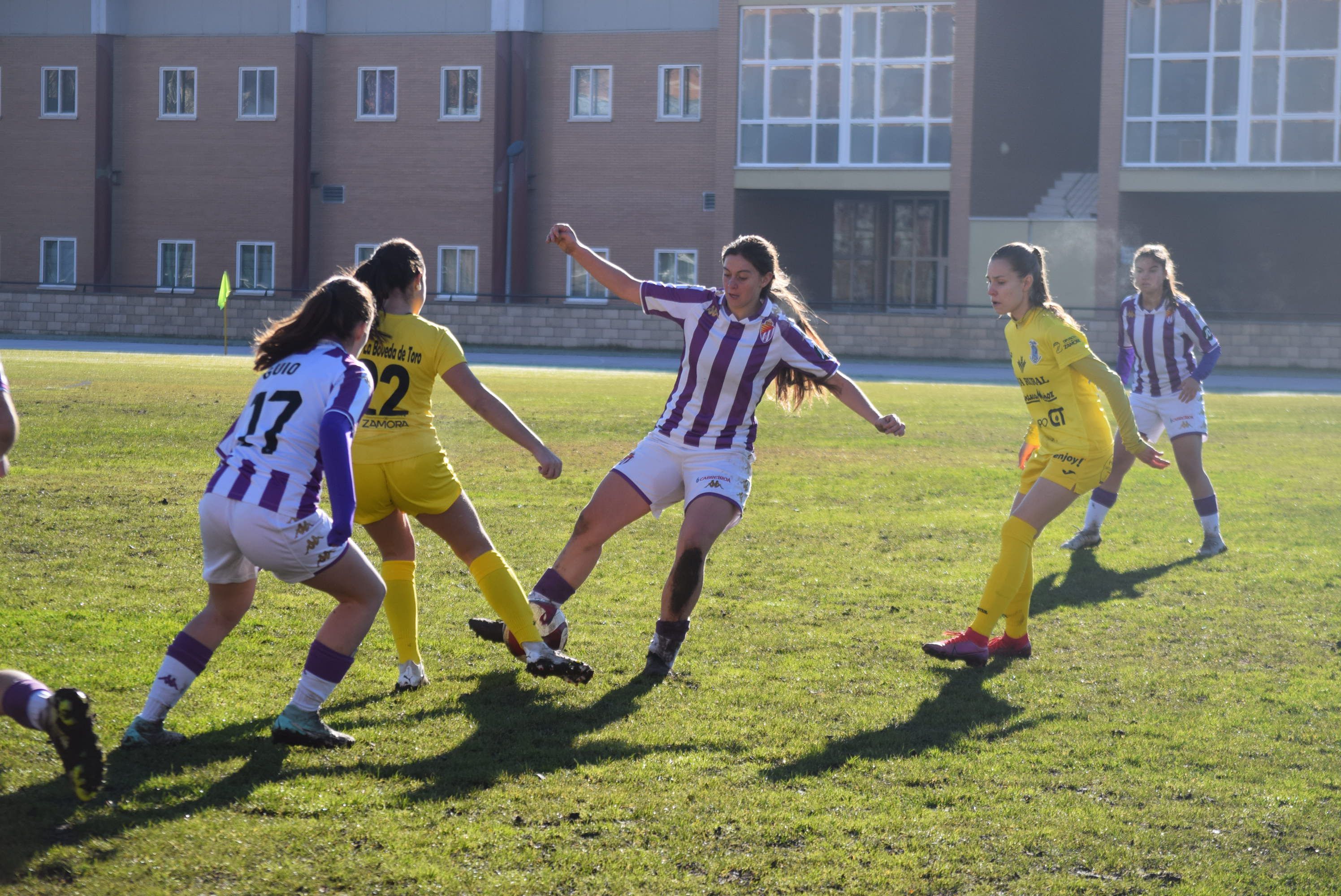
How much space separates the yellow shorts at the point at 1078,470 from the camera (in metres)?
6.43

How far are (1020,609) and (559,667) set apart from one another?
91.4 inches

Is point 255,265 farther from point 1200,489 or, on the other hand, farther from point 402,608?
point 402,608

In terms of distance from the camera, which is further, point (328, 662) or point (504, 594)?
point (504, 594)

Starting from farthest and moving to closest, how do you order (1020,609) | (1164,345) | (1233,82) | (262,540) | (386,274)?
(1233,82) → (1164,345) → (1020,609) → (386,274) → (262,540)

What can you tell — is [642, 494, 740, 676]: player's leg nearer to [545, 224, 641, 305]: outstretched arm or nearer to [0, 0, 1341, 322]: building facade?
[545, 224, 641, 305]: outstretched arm

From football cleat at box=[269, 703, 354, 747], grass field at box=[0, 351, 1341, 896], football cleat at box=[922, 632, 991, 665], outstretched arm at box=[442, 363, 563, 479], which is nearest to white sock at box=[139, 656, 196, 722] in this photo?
grass field at box=[0, 351, 1341, 896]

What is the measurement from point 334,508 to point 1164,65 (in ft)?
119

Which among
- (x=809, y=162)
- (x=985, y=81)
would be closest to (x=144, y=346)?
(x=809, y=162)

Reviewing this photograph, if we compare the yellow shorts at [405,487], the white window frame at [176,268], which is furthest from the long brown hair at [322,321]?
the white window frame at [176,268]

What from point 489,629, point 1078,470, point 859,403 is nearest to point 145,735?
point 489,629

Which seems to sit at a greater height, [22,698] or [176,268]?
[176,268]

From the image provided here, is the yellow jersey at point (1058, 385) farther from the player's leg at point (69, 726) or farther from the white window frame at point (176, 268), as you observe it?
the white window frame at point (176, 268)

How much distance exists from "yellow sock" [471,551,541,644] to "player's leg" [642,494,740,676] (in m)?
0.59

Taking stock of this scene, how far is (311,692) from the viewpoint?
15.3ft
